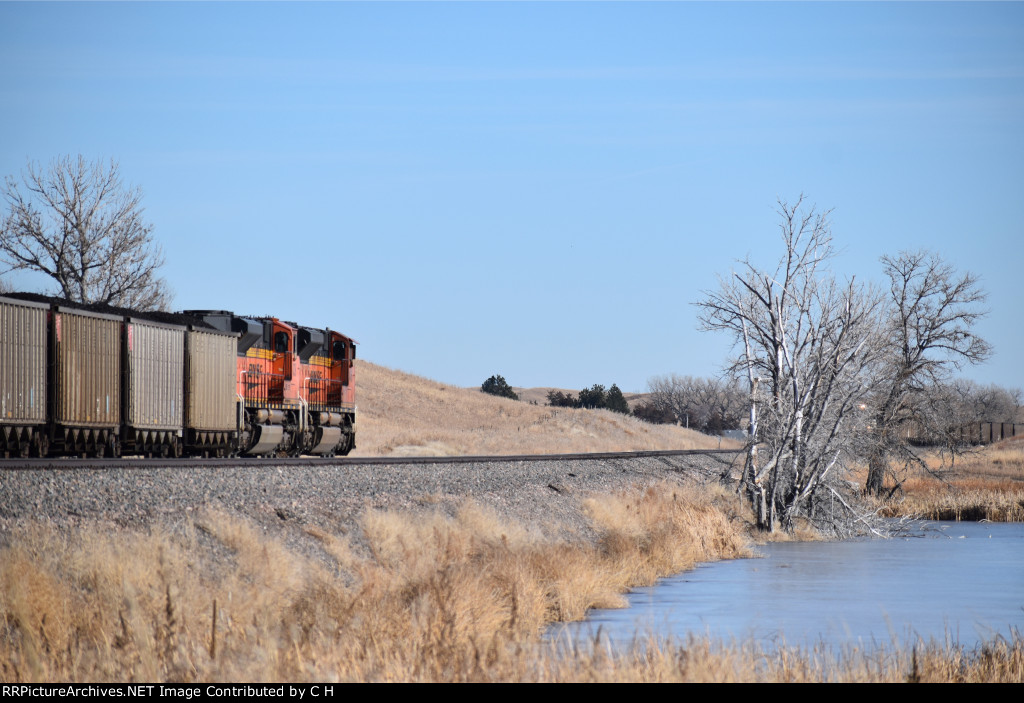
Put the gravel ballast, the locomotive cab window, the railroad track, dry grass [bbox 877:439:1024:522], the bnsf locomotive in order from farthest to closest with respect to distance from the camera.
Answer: dry grass [bbox 877:439:1024:522] < the locomotive cab window < the bnsf locomotive < the railroad track < the gravel ballast

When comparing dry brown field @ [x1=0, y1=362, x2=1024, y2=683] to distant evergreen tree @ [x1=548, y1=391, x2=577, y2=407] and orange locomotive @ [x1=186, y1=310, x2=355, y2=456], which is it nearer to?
orange locomotive @ [x1=186, y1=310, x2=355, y2=456]

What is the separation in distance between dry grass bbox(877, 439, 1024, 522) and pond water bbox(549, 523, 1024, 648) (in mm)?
6959

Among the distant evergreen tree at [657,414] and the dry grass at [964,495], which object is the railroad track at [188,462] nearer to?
the dry grass at [964,495]

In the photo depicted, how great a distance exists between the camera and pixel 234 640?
930 cm

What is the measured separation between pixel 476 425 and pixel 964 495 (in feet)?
172

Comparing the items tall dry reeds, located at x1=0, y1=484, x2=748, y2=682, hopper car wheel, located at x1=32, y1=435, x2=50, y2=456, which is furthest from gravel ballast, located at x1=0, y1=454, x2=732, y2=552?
hopper car wheel, located at x1=32, y1=435, x2=50, y2=456

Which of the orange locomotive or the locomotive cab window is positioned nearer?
the orange locomotive

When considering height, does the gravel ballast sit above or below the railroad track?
below

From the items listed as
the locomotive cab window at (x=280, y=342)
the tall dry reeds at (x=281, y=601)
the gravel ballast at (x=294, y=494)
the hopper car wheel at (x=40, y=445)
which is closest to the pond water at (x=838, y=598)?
the tall dry reeds at (x=281, y=601)

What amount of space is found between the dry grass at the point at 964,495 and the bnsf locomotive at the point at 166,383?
1623 centimetres

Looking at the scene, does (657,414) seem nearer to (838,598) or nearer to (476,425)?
(476,425)

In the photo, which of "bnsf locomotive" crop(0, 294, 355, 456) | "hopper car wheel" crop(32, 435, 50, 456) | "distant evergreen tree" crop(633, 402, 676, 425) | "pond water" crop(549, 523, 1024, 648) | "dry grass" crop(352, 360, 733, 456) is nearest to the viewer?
"pond water" crop(549, 523, 1024, 648)

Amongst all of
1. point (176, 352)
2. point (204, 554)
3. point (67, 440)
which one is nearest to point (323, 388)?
point (176, 352)

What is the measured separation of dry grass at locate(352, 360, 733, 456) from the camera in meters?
58.4
